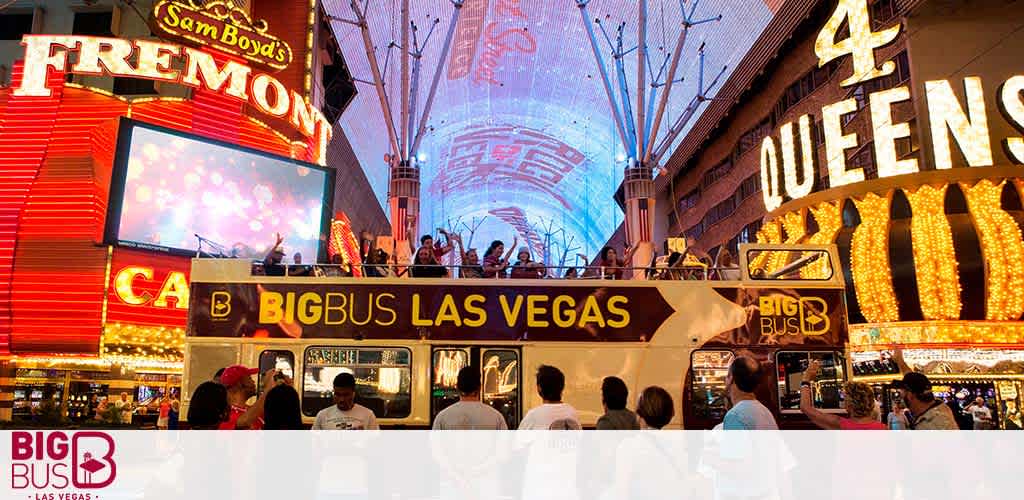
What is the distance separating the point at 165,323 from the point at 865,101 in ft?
78.3

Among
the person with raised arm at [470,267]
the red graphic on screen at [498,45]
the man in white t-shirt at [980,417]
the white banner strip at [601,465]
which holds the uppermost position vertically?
the red graphic on screen at [498,45]

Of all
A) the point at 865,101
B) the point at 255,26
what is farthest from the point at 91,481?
the point at 865,101

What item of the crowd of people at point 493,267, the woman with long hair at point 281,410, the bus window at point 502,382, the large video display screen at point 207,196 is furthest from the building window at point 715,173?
the woman with long hair at point 281,410

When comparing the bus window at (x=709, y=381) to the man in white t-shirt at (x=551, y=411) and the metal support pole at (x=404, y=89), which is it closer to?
the man in white t-shirt at (x=551, y=411)

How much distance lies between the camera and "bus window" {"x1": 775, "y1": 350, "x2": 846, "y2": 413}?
9.20 meters

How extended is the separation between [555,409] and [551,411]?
0.04 metres

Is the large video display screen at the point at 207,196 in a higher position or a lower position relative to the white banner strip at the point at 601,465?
higher

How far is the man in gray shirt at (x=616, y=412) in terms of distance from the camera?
17.0 ft

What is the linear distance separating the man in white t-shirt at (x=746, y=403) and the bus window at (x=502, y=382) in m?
4.32

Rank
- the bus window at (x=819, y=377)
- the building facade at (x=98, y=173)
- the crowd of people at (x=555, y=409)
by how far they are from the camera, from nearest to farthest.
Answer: the crowd of people at (x=555, y=409), the bus window at (x=819, y=377), the building facade at (x=98, y=173)

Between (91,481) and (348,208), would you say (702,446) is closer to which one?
(91,481)

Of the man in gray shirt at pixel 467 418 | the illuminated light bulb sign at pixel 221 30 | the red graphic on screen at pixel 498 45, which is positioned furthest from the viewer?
the red graphic on screen at pixel 498 45

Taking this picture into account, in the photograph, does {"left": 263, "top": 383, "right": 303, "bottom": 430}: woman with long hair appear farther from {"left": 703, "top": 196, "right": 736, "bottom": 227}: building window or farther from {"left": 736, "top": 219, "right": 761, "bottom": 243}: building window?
{"left": 703, "top": 196, "right": 736, "bottom": 227}: building window

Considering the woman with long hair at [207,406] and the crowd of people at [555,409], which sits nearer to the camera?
the crowd of people at [555,409]
